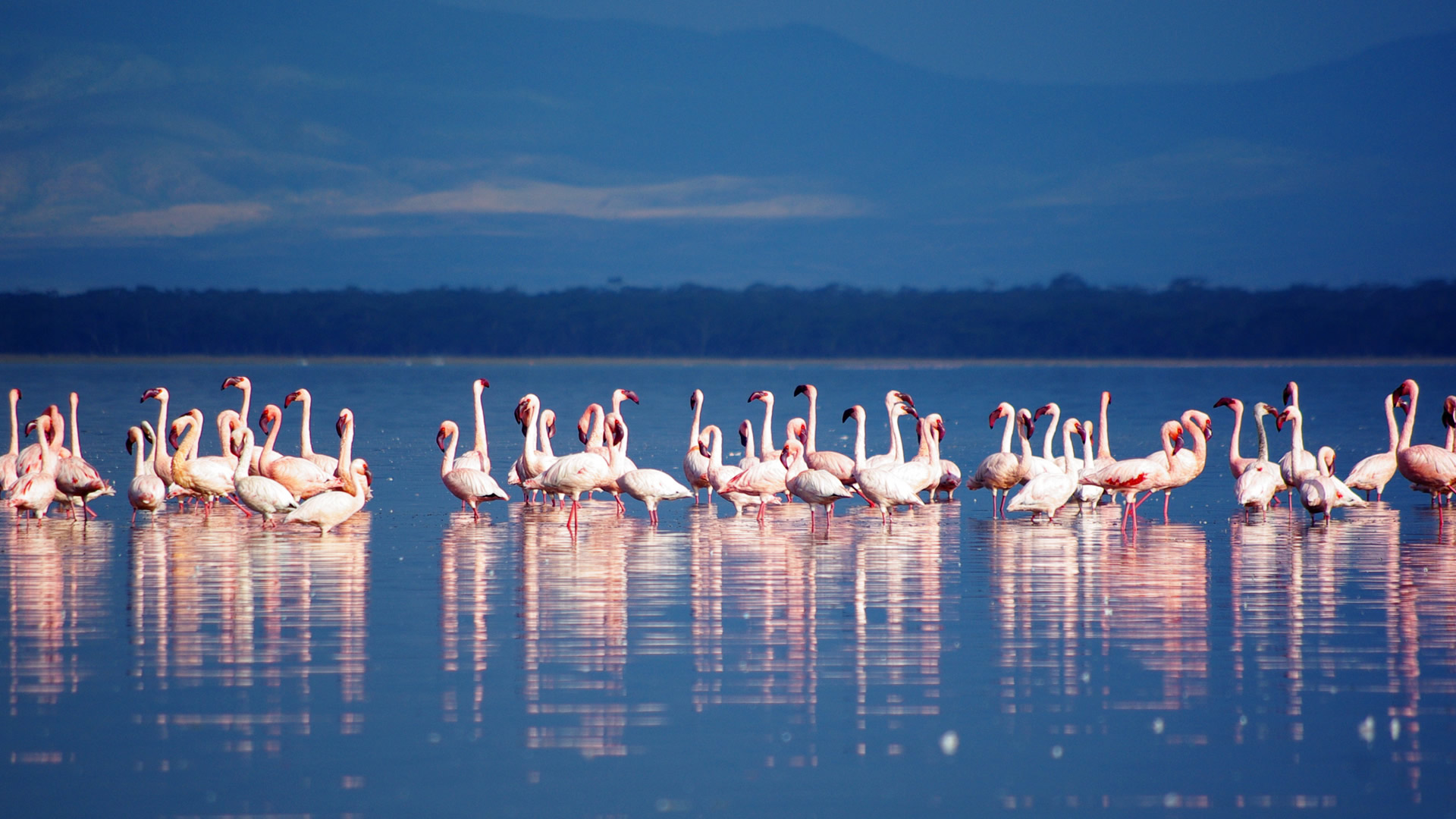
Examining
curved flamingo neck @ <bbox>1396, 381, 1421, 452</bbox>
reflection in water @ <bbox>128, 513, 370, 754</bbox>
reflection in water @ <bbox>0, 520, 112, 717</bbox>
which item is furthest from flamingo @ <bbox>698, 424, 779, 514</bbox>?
curved flamingo neck @ <bbox>1396, 381, 1421, 452</bbox>

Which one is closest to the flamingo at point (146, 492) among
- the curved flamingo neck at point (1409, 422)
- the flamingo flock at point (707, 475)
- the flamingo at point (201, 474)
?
the flamingo flock at point (707, 475)

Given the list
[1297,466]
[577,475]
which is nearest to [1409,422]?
[1297,466]

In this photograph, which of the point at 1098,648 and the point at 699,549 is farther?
the point at 699,549

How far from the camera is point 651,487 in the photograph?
611 inches

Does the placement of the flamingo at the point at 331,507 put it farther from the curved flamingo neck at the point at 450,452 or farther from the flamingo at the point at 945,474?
the flamingo at the point at 945,474

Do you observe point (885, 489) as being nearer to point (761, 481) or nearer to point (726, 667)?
point (761, 481)

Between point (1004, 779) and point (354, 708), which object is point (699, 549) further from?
point (1004, 779)

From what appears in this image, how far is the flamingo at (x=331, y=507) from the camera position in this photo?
13.8 meters

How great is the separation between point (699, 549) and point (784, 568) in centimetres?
143

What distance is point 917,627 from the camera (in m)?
9.66

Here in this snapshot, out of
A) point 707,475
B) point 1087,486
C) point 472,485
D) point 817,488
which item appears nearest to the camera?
point 817,488

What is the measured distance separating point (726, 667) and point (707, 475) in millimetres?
9013

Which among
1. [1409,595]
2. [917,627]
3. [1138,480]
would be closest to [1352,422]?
[1138,480]

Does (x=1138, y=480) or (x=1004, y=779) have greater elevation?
(x=1138, y=480)
